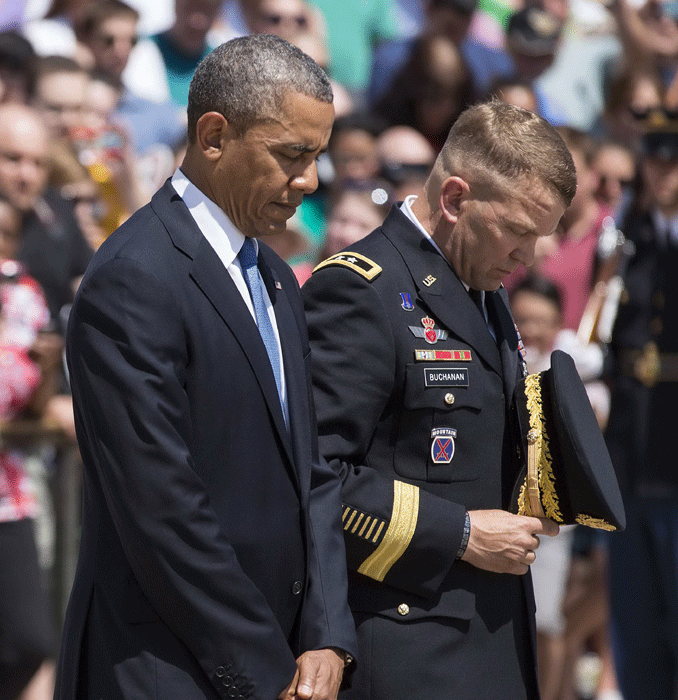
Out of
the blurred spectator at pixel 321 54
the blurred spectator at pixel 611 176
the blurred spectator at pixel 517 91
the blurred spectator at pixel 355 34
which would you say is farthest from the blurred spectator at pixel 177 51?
the blurred spectator at pixel 611 176

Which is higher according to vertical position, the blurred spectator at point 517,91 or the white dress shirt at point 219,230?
the blurred spectator at point 517,91

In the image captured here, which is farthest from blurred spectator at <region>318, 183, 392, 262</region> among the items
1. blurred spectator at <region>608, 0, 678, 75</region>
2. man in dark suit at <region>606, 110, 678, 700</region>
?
blurred spectator at <region>608, 0, 678, 75</region>

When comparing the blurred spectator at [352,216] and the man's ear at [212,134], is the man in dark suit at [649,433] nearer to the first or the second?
the blurred spectator at [352,216]

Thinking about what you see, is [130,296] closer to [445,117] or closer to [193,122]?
[193,122]

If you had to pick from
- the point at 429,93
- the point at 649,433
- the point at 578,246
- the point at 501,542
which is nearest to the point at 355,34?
the point at 429,93

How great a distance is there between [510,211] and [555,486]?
597 mm

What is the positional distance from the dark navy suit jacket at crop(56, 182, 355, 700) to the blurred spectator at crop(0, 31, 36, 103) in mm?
3495

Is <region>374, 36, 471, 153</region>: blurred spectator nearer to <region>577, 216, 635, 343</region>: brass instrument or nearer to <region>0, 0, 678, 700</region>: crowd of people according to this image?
<region>0, 0, 678, 700</region>: crowd of people

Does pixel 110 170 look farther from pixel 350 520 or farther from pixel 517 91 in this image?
pixel 350 520

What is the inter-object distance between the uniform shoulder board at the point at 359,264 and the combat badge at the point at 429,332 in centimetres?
14

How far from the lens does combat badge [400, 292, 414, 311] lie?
2.78 m

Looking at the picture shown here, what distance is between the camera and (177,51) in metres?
6.65

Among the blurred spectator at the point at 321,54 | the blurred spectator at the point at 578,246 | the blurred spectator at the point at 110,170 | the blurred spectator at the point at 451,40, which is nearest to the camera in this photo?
the blurred spectator at the point at 110,170

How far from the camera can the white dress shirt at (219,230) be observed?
7.59 ft
